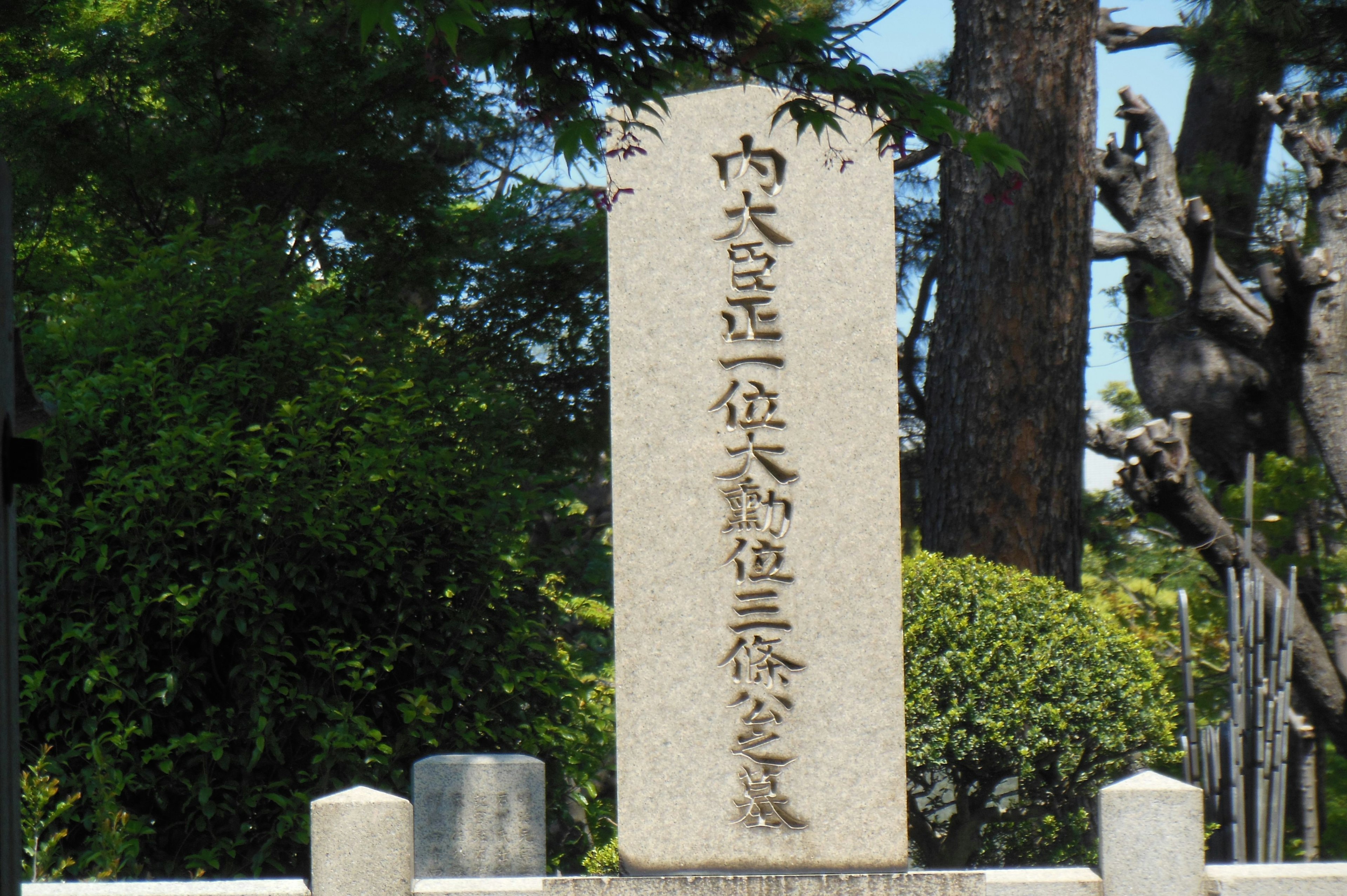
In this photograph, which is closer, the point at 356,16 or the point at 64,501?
the point at 356,16

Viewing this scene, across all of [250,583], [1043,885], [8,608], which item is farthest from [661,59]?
[250,583]

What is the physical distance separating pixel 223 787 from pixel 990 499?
446cm

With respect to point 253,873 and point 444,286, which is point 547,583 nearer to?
point 253,873

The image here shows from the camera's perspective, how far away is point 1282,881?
14.0 feet

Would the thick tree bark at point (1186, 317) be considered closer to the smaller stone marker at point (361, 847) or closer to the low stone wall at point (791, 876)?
the low stone wall at point (791, 876)

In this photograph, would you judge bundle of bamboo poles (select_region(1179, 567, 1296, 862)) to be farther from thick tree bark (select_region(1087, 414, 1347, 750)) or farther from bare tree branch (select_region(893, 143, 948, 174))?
bare tree branch (select_region(893, 143, 948, 174))

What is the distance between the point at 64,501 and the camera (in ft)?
19.0

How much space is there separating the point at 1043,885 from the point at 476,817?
225 cm

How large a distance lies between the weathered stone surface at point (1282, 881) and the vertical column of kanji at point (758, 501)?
59.0 inches

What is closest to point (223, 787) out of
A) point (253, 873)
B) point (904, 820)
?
point (253, 873)

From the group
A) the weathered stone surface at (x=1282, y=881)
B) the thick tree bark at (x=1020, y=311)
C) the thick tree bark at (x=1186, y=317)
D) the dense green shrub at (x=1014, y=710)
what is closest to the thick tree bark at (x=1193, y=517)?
the thick tree bark at (x=1020, y=311)

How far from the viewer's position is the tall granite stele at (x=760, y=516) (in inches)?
167

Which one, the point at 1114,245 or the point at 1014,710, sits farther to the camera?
the point at 1114,245

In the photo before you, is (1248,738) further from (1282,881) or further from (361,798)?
(361,798)
